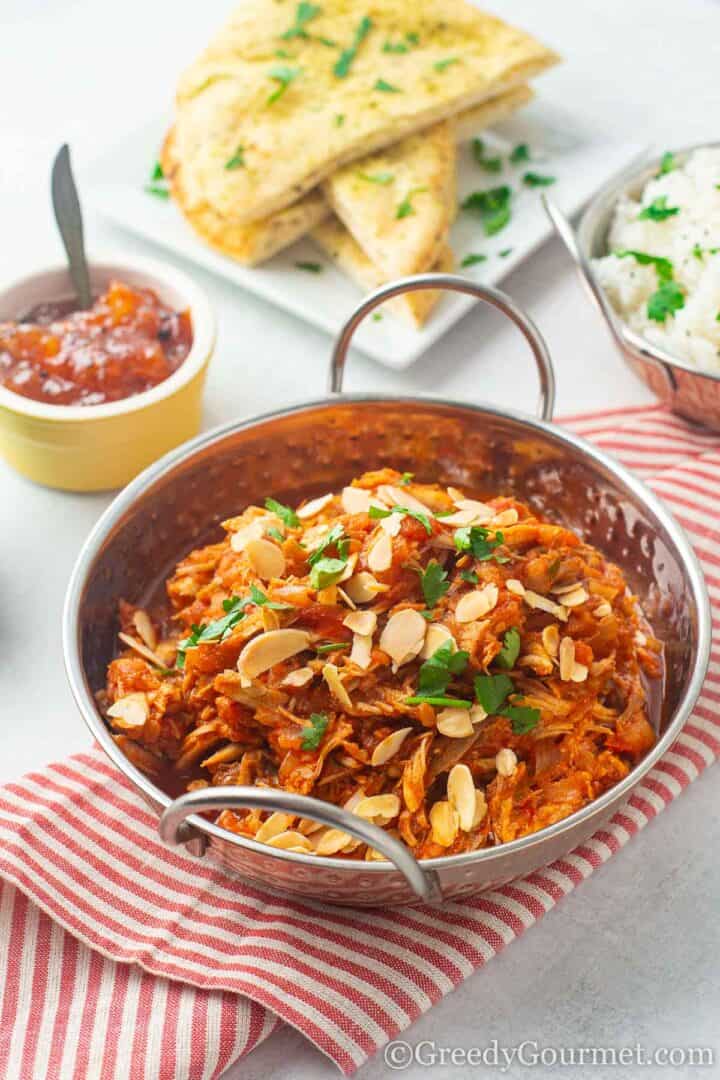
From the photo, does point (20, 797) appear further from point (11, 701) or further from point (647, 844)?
point (647, 844)

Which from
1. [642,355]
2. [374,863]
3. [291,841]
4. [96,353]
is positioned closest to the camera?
[374,863]

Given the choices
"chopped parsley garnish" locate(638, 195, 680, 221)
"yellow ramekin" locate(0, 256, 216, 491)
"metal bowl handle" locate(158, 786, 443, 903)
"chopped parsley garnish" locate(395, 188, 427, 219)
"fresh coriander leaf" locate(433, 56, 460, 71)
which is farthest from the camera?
"fresh coriander leaf" locate(433, 56, 460, 71)

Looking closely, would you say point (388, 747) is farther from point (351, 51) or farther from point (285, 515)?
A: point (351, 51)

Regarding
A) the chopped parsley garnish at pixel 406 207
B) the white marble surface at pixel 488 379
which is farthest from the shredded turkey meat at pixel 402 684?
the chopped parsley garnish at pixel 406 207

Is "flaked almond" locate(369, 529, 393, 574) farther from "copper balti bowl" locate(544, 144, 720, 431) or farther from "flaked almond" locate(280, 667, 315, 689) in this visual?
"copper balti bowl" locate(544, 144, 720, 431)

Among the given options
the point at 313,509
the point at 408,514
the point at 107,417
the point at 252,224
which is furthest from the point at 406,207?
the point at 408,514

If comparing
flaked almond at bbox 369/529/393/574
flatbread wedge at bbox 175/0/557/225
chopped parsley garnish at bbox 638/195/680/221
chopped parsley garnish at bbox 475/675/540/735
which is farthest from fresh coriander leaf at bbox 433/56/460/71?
chopped parsley garnish at bbox 475/675/540/735
